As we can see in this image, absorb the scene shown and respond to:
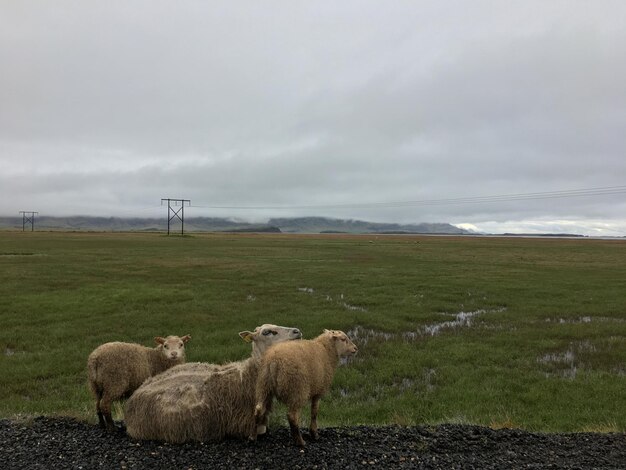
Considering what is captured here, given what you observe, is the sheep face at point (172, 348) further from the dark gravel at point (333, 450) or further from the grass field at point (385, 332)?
the dark gravel at point (333, 450)

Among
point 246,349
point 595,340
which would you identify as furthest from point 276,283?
point 595,340

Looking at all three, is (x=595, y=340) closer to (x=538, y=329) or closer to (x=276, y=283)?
(x=538, y=329)

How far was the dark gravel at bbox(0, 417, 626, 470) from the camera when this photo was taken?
6.41 metres

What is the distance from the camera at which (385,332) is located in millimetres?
20516

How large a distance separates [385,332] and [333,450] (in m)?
14.0

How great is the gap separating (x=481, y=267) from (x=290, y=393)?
48603 millimetres

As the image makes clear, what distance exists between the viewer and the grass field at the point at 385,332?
37.0ft

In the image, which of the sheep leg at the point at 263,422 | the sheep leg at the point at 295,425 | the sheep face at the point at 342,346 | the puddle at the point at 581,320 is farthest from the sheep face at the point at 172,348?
the puddle at the point at 581,320

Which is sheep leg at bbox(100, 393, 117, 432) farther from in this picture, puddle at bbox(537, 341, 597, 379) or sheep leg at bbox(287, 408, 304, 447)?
puddle at bbox(537, 341, 597, 379)

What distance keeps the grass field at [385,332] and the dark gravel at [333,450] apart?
153 cm

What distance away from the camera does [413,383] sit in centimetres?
1339

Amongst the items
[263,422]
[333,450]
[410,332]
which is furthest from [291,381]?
[410,332]

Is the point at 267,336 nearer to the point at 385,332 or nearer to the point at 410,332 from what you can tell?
the point at 385,332

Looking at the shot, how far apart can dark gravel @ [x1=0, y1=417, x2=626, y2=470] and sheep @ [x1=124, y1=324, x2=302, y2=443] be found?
0.22 metres
